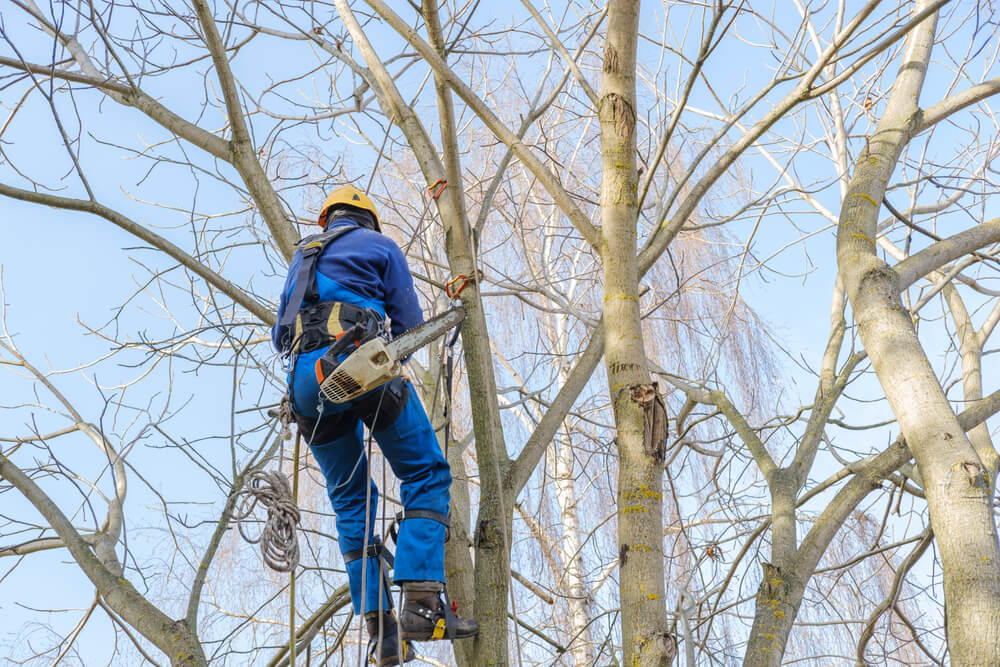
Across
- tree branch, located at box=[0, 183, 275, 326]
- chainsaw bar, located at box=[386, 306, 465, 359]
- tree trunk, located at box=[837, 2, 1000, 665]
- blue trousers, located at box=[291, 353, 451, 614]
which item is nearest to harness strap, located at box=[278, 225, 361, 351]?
blue trousers, located at box=[291, 353, 451, 614]

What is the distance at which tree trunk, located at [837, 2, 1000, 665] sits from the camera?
2.57m

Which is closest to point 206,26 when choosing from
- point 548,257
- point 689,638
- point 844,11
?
point 689,638

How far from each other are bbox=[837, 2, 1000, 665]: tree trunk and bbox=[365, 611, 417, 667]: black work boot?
1.71 meters

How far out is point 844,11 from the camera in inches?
238

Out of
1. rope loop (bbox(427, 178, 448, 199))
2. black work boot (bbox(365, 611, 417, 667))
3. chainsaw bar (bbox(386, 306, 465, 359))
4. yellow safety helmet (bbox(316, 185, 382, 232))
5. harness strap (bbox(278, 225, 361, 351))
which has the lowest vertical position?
black work boot (bbox(365, 611, 417, 667))

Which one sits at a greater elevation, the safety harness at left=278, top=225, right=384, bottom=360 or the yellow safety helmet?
the yellow safety helmet

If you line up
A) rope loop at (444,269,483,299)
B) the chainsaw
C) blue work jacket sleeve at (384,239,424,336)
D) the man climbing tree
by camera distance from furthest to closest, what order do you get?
rope loop at (444,269,483,299)
blue work jacket sleeve at (384,239,424,336)
the man climbing tree
the chainsaw

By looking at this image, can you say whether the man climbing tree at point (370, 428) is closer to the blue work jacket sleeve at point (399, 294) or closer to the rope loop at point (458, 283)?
the blue work jacket sleeve at point (399, 294)

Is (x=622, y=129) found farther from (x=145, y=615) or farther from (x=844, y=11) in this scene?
(x=844, y=11)

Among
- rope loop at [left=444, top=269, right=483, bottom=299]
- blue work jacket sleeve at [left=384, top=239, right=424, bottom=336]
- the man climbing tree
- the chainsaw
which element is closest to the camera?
the chainsaw

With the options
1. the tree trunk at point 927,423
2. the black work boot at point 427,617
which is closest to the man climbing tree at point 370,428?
the black work boot at point 427,617

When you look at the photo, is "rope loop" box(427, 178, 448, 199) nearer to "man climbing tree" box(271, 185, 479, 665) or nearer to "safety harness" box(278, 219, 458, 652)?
"man climbing tree" box(271, 185, 479, 665)

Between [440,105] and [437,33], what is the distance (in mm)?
401

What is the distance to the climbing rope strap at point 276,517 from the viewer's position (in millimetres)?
2760
